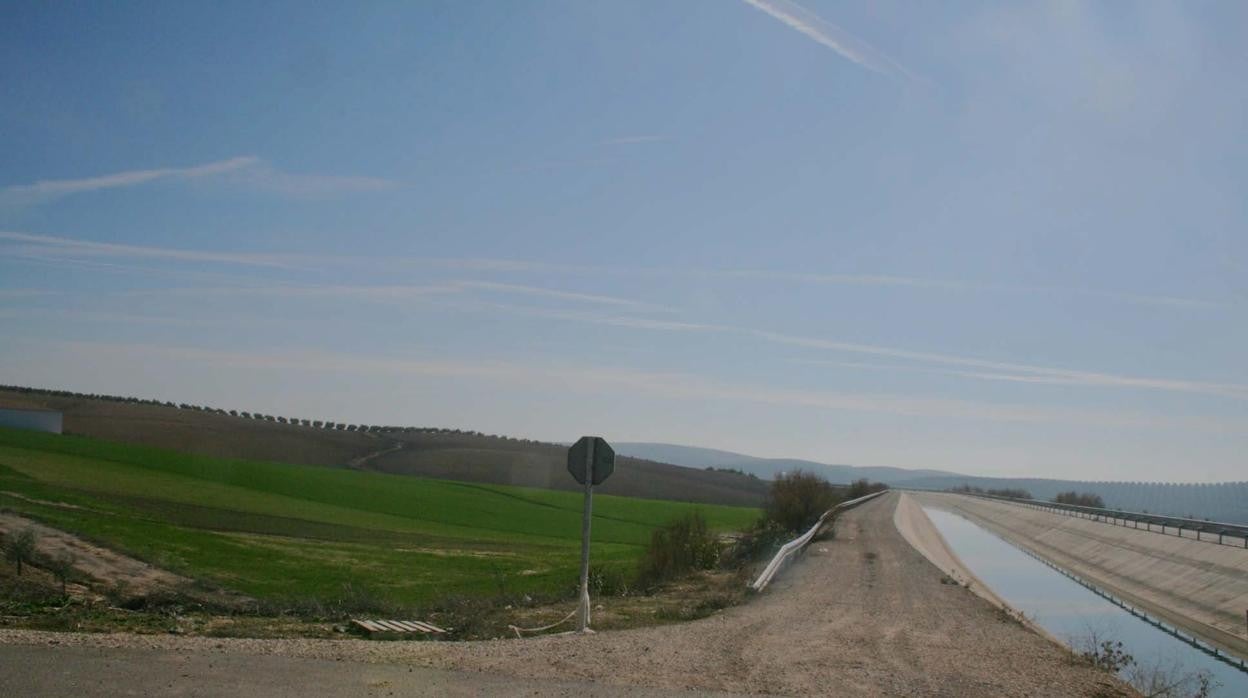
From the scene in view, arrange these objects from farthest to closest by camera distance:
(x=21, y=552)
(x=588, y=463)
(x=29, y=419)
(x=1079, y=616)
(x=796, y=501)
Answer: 1. (x=29, y=419)
2. (x=796, y=501)
3. (x=1079, y=616)
4. (x=21, y=552)
5. (x=588, y=463)

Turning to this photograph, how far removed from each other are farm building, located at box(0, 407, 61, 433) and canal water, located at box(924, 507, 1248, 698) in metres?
71.1

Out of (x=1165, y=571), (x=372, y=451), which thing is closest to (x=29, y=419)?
(x=372, y=451)

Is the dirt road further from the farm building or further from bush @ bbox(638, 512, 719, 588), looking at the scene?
the farm building

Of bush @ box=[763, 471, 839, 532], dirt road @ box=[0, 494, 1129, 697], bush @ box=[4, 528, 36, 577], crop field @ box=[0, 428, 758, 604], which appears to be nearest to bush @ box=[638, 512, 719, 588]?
crop field @ box=[0, 428, 758, 604]

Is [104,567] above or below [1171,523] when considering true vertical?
below

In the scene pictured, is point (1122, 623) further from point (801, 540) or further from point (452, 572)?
point (452, 572)

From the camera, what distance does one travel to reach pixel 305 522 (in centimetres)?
4816

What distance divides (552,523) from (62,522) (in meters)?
35.6

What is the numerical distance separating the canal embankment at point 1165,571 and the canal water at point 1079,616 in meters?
1.42

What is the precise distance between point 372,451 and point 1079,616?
95927mm

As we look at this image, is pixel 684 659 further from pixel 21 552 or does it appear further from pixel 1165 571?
pixel 1165 571

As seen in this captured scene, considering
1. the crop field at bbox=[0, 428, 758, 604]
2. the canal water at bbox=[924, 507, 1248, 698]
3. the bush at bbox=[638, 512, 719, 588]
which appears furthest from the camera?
the crop field at bbox=[0, 428, 758, 604]

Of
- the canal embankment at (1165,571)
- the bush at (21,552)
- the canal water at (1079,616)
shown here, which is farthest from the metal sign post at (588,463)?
the canal embankment at (1165,571)

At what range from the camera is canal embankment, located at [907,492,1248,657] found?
32656 millimetres
